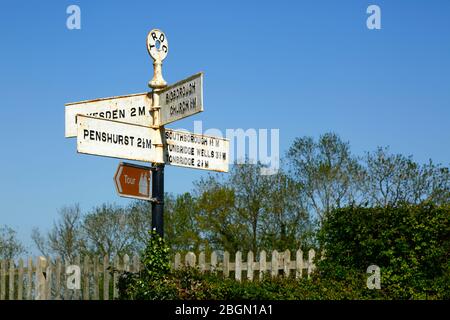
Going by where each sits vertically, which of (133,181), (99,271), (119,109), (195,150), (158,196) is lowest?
(99,271)

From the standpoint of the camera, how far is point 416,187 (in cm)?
2634

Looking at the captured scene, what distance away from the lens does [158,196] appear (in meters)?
11.1

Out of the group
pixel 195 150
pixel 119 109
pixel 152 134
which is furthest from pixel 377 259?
pixel 119 109

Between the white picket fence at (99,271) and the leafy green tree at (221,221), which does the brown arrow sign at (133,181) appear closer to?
the white picket fence at (99,271)

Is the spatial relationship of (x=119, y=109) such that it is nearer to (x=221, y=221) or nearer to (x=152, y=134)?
(x=152, y=134)

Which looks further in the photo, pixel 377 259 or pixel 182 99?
pixel 377 259

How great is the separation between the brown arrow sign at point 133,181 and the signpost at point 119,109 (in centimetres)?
89

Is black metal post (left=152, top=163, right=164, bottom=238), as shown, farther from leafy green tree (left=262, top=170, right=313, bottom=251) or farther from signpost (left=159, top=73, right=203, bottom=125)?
leafy green tree (left=262, top=170, right=313, bottom=251)

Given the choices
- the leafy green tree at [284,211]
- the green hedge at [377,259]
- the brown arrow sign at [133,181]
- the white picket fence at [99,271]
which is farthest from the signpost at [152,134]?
the leafy green tree at [284,211]

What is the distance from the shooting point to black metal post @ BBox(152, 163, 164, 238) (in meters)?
11.1

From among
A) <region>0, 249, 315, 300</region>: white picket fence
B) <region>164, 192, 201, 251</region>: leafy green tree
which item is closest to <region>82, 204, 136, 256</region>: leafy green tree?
<region>164, 192, 201, 251</region>: leafy green tree

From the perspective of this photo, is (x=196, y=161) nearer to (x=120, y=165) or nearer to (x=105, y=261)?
(x=120, y=165)

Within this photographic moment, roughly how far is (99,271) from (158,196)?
10.4 feet
